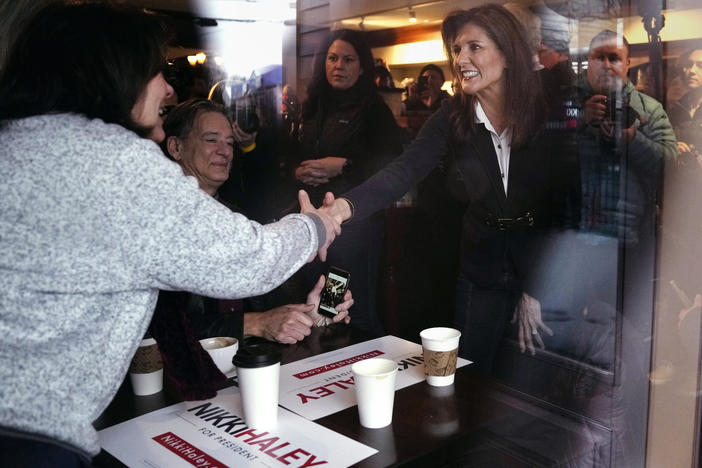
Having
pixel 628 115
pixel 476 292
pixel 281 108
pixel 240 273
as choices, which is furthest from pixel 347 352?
pixel 281 108

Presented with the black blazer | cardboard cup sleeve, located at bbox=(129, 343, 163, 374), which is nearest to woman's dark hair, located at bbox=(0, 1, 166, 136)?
cardboard cup sleeve, located at bbox=(129, 343, 163, 374)

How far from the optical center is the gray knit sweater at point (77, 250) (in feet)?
3.55

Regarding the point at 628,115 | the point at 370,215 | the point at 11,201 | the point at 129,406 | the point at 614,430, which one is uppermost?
the point at 628,115

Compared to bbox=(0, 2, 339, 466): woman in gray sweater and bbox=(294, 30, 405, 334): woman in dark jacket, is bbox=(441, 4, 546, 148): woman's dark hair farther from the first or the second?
bbox=(0, 2, 339, 466): woman in gray sweater

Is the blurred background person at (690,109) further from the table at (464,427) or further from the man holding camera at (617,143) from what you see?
the table at (464,427)

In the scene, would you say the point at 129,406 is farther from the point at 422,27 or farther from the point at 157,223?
the point at 422,27

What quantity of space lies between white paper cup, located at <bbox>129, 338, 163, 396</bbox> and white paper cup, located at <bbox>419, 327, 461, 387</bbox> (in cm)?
69

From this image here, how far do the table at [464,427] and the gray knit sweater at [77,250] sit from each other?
0.69ft

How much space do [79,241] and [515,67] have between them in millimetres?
1455

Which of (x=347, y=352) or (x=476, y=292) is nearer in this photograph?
(x=347, y=352)

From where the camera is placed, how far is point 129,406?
1551 millimetres

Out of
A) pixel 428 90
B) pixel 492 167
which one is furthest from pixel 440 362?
→ pixel 428 90

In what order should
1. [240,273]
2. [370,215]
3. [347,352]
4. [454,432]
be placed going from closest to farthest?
1. [240,273]
2. [454,432]
3. [347,352]
4. [370,215]

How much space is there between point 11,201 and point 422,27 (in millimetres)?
1570
